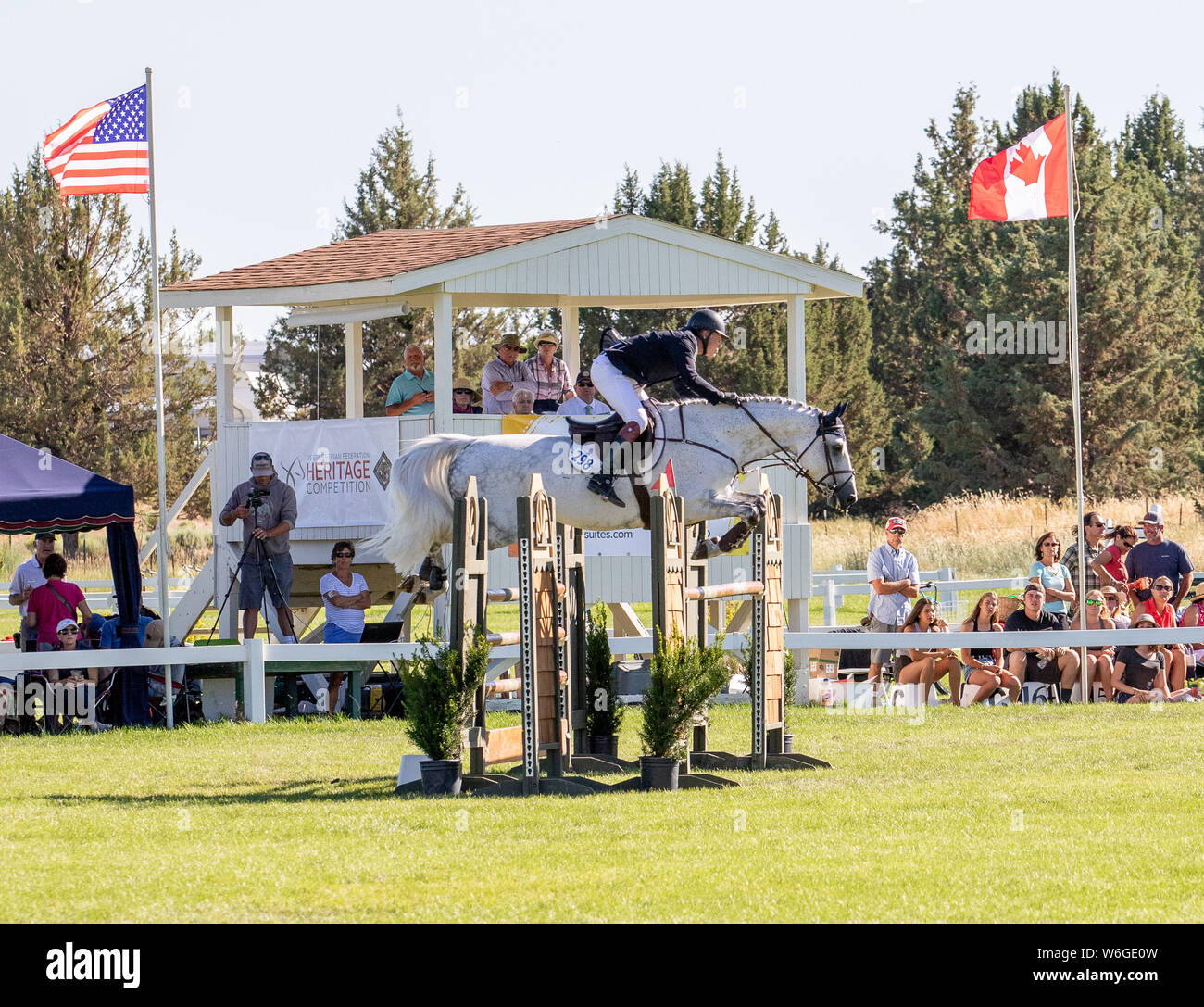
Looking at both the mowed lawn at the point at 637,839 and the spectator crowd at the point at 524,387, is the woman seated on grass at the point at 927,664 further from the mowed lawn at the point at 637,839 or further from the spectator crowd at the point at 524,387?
the spectator crowd at the point at 524,387

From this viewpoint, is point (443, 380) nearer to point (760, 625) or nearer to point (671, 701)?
point (760, 625)

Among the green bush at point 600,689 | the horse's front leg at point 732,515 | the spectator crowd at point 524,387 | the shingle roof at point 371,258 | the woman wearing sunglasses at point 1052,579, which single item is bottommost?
the green bush at point 600,689

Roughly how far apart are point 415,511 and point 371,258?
7040 millimetres

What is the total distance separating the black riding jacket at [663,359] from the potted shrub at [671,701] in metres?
3.05

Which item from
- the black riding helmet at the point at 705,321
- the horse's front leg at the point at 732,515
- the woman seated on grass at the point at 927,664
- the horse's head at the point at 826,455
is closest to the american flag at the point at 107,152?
the black riding helmet at the point at 705,321

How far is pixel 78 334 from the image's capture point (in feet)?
134

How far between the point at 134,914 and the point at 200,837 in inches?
80.7

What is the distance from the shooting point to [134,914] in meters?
7.12

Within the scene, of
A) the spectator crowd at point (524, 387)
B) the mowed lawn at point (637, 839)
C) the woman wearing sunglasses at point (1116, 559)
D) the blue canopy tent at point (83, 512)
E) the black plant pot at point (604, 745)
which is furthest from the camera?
the spectator crowd at point (524, 387)

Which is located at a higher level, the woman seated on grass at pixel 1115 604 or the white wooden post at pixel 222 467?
the white wooden post at pixel 222 467

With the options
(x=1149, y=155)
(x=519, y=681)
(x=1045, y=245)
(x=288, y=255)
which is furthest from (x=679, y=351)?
(x=1149, y=155)

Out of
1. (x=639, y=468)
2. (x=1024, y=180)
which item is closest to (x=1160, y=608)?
(x=1024, y=180)

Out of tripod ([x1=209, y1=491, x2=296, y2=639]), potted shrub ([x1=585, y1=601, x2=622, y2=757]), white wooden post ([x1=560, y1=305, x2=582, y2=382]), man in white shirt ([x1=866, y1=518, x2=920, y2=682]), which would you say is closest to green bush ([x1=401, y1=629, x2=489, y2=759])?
potted shrub ([x1=585, y1=601, x2=622, y2=757])

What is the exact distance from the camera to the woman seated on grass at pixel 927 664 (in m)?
16.2
